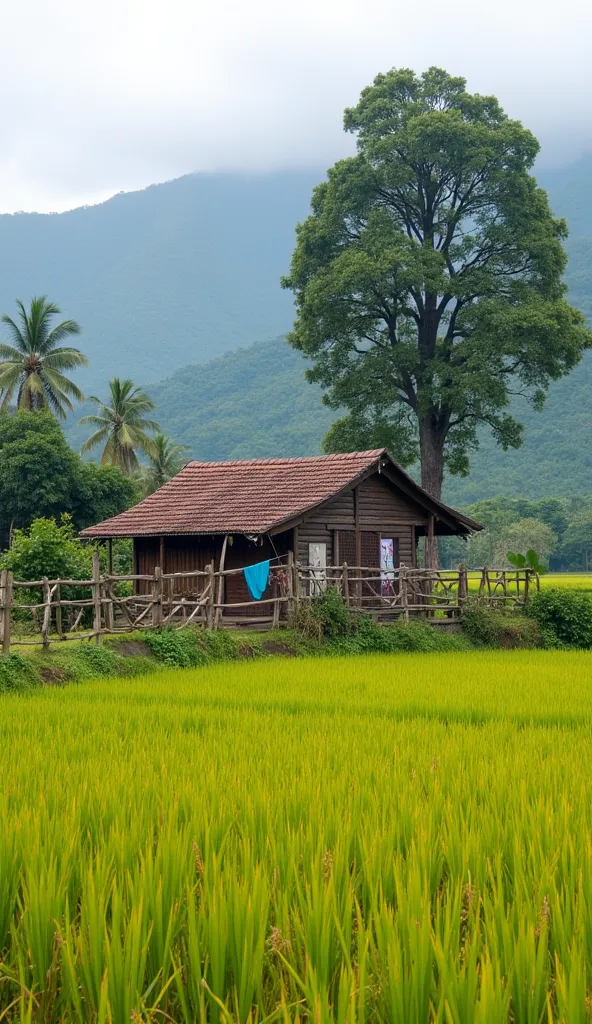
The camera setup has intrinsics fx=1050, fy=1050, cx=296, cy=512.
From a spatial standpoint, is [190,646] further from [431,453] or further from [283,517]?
[431,453]

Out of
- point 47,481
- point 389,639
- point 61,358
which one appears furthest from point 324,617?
point 61,358

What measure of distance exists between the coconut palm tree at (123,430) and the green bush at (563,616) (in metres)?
26.9

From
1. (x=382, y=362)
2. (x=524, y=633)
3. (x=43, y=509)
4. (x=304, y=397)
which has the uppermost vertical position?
(x=304, y=397)

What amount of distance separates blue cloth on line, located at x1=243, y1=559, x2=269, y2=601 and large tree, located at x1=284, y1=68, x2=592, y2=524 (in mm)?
13216

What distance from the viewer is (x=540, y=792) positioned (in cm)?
541

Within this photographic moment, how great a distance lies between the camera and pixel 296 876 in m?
3.77

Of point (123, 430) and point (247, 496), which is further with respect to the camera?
point (123, 430)

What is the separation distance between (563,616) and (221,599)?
8397 millimetres

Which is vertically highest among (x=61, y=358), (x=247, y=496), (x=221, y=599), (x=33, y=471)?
(x=61, y=358)

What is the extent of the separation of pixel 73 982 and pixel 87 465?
38.9 metres

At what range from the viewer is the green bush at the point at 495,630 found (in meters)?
24.2

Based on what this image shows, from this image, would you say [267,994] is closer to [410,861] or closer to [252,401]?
[410,861]

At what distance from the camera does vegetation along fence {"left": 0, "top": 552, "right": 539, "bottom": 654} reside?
1934 centimetres

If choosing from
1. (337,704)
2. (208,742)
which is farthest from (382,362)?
(208,742)
